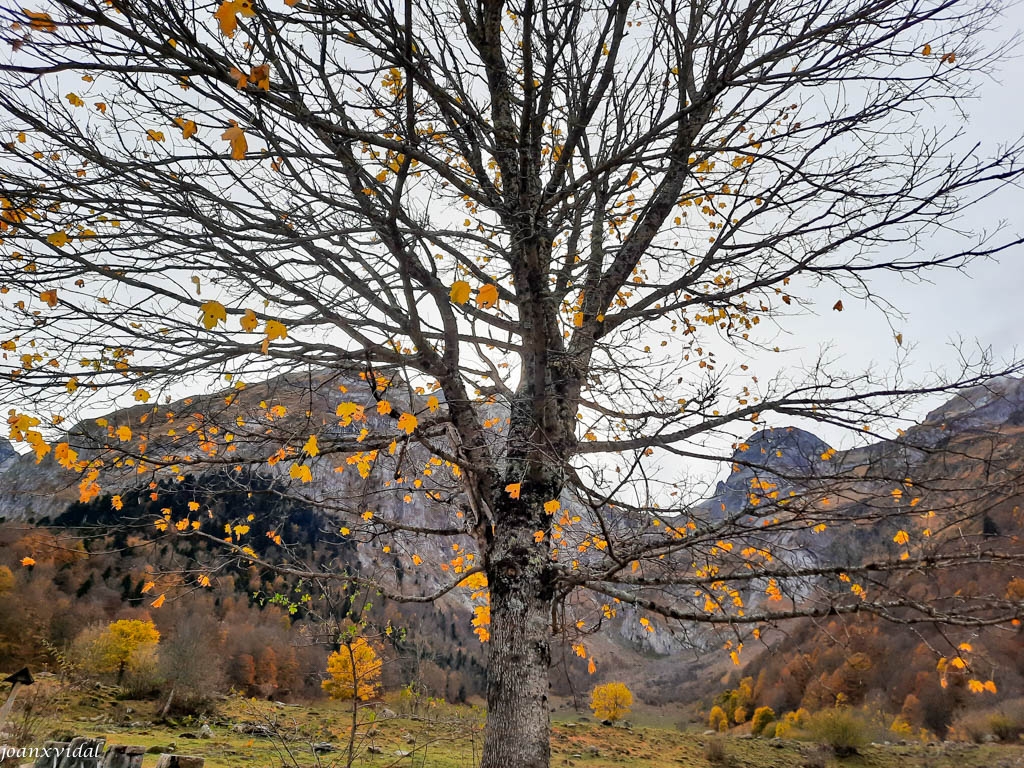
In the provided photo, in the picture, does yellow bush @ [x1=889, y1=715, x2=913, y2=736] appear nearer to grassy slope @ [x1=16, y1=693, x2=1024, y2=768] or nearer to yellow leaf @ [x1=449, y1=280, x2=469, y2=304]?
grassy slope @ [x1=16, y1=693, x2=1024, y2=768]

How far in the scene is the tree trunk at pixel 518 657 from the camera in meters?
3.11

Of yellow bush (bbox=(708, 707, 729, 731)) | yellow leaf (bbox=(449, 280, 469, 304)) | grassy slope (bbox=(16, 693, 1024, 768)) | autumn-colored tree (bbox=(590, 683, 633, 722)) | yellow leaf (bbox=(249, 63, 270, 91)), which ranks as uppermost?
yellow leaf (bbox=(249, 63, 270, 91))

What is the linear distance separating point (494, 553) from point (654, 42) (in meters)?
4.05

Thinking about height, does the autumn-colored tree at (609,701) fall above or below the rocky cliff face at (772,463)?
below

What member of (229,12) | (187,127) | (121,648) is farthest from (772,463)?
(121,648)

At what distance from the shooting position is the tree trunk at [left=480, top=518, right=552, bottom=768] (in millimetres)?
3109

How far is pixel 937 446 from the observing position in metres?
3.71

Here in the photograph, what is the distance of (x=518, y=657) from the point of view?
331 centimetres

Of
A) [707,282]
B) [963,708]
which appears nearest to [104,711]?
[707,282]

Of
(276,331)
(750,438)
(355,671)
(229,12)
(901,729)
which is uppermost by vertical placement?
(229,12)

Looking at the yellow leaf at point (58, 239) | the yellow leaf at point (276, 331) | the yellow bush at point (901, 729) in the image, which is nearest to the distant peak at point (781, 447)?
the yellow leaf at point (276, 331)

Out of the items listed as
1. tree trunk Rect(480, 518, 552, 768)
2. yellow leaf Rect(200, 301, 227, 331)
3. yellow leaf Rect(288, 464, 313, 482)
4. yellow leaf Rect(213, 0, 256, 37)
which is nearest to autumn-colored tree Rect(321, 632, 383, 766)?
tree trunk Rect(480, 518, 552, 768)

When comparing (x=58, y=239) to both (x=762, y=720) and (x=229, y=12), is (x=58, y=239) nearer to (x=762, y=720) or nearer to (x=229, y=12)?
→ (x=229, y=12)

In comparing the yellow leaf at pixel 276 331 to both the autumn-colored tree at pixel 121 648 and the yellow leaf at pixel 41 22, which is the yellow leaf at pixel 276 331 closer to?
the yellow leaf at pixel 41 22
